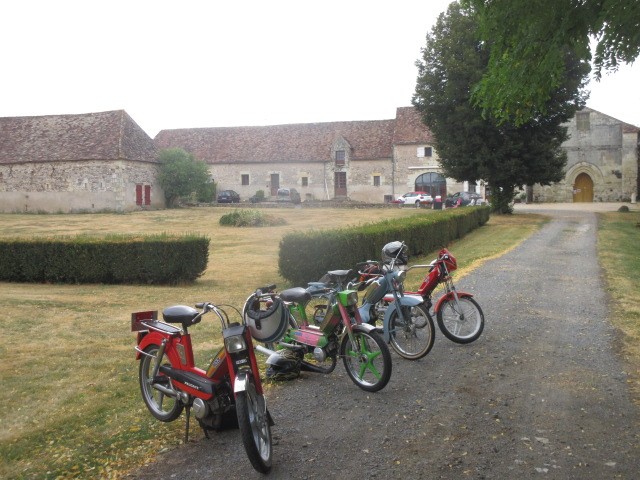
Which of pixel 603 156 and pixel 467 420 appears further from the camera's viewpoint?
pixel 603 156

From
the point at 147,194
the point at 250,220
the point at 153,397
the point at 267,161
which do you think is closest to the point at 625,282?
the point at 153,397

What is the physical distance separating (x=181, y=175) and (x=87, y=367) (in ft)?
125

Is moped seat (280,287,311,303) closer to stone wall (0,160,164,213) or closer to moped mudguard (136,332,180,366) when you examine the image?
moped mudguard (136,332,180,366)

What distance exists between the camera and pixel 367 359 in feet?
17.1

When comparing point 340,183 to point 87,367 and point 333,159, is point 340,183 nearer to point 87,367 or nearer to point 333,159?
point 333,159

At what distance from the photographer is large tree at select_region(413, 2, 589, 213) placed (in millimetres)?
26703

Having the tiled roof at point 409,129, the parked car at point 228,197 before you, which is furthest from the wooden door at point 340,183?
the parked car at point 228,197

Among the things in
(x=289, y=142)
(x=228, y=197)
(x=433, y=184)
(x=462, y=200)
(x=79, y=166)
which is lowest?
(x=462, y=200)

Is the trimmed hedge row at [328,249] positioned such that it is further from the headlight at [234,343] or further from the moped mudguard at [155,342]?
the headlight at [234,343]

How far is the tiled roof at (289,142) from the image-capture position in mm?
51200

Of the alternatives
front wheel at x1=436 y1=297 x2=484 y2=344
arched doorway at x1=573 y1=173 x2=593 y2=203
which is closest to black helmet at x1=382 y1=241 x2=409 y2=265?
front wheel at x1=436 y1=297 x2=484 y2=344

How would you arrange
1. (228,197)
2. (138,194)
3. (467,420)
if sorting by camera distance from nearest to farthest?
(467,420) → (138,194) → (228,197)

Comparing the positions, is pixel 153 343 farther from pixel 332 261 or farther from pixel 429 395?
pixel 332 261

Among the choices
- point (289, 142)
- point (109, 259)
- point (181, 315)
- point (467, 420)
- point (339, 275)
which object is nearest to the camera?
point (181, 315)
